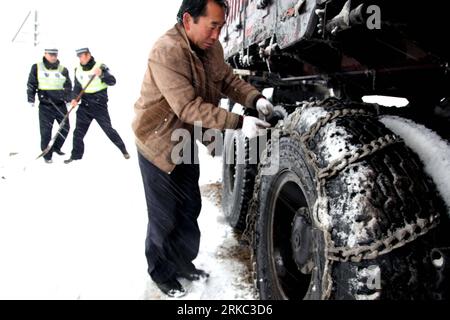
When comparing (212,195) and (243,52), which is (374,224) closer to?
(243,52)

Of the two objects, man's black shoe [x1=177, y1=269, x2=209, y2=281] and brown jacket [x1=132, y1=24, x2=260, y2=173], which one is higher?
brown jacket [x1=132, y1=24, x2=260, y2=173]

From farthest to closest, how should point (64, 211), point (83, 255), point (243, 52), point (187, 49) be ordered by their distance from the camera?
1. point (64, 211)
2. point (243, 52)
3. point (83, 255)
4. point (187, 49)

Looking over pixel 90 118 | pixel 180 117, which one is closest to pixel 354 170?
pixel 180 117

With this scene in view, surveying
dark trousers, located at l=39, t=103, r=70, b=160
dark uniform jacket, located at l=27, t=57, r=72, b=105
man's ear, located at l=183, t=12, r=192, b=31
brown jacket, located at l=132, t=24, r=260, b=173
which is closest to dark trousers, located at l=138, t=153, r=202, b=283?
brown jacket, located at l=132, t=24, r=260, b=173

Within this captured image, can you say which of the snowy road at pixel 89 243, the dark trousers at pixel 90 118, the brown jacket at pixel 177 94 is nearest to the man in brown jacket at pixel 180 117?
the brown jacket at pixel 177 94

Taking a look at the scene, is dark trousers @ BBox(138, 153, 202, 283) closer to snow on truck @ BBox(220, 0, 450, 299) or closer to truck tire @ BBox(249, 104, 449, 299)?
snow on truck @ BBox(220, 0, 450, 299)

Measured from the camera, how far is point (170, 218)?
2600 mm

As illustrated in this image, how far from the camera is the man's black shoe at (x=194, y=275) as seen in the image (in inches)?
113

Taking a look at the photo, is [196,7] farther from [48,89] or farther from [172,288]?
[48,89]

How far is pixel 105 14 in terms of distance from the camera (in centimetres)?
2894

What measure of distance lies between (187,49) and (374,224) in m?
1.41

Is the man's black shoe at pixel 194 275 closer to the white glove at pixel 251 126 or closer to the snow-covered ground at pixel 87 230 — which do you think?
the snow-covered ground at pixel 87 230

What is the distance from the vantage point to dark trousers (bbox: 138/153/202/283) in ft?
8.34
